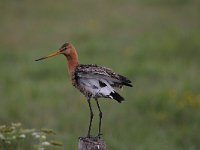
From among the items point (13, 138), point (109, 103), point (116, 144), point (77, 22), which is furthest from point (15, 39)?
point (13, 138)

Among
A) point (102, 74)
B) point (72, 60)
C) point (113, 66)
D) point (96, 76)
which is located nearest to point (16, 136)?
point (72, 60)

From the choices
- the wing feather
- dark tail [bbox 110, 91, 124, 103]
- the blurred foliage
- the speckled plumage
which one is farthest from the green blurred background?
dark tail [bbox 110, 91, 124, 103]

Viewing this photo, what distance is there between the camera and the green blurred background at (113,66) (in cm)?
1035

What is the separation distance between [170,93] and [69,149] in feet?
10.0

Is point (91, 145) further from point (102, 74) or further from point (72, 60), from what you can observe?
point (72, 60)

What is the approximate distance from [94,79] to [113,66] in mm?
8238

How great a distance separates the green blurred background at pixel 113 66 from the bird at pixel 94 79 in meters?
3.49

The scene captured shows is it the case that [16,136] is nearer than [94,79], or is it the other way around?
[94,79]

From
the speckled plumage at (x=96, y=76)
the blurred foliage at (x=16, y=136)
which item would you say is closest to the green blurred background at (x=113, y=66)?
the blurred foliage at (x=16, y=136)

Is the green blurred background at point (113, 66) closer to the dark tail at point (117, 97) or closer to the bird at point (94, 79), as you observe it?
the bird at point (94, 79)

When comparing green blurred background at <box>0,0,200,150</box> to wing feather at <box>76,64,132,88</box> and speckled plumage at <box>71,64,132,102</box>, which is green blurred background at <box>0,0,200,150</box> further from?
wing feather at <box>76,64,132,88</box>

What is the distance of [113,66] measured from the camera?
13.9 meters

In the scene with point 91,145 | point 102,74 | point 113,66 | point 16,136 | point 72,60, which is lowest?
point 91,145

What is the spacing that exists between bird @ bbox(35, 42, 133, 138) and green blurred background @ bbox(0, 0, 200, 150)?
3.49 m
